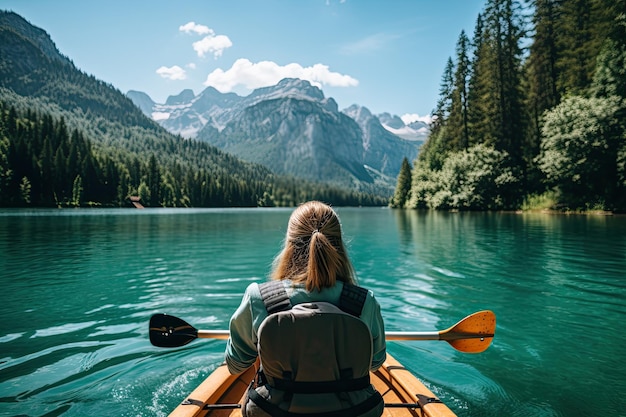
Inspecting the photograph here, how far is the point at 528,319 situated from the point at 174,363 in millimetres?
7558

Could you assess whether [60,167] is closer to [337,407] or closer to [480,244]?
[480,244]

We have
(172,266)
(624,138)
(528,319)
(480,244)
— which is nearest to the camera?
(528,319)

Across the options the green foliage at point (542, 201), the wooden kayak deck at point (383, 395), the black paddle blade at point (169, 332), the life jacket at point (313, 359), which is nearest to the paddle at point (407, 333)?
the black paddle blade at point (169, 332)

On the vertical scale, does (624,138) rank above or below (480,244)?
above

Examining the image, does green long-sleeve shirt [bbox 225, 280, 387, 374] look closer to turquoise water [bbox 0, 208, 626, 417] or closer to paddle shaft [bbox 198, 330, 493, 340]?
paddle shaft [bbox 198, 330, 493, 340]

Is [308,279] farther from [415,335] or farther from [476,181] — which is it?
[476,181]

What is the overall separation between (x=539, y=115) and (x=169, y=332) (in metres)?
53.5

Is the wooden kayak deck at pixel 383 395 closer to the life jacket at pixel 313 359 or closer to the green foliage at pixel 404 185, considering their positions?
the life jacket at pixel 313 359

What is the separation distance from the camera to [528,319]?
9.00 metres

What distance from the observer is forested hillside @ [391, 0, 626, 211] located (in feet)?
118

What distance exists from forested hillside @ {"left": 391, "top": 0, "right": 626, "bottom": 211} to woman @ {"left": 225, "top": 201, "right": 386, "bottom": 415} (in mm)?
40564

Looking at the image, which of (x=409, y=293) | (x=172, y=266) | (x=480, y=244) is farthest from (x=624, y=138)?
(x=172, y=266)

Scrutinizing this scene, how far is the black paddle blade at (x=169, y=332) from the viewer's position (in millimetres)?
4355

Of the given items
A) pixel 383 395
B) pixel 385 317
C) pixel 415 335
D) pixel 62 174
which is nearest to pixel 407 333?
pixel 415 335
